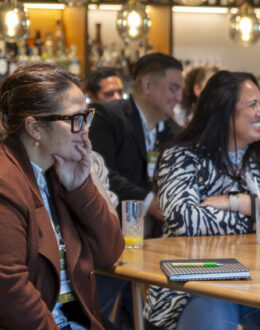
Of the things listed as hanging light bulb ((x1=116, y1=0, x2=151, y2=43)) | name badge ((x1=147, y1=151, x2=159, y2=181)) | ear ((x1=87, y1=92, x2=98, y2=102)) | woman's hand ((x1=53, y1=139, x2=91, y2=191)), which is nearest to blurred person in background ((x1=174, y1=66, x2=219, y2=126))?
ear ((x1=87, y1=92, x2=98, y2=102))

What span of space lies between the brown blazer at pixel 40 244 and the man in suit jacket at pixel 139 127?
118cm

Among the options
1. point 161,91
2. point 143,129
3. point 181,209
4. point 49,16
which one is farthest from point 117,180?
point 49,16

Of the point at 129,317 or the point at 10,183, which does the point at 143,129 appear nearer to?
the point at 129,317

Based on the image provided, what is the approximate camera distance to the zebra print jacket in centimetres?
225

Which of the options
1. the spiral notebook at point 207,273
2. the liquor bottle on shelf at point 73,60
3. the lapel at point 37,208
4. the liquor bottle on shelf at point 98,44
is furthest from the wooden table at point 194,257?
the liquor bottle on shelf at point 98,44

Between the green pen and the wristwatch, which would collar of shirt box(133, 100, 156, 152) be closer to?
the wristwatch

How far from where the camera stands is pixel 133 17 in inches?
133

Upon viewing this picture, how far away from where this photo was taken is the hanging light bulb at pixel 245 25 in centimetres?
370

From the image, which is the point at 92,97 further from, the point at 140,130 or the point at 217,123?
the point at 217,123

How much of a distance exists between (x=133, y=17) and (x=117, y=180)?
867 millimetres

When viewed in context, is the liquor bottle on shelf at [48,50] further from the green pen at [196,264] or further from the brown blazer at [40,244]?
the green pen at [196,264]

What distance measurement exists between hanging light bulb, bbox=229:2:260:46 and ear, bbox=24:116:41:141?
2.19 m

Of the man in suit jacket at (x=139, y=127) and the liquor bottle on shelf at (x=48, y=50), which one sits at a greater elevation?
the liquor bottle on shelf at (x=48, y=50)

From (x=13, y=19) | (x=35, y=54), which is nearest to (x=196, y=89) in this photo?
(x=35, y=54)
